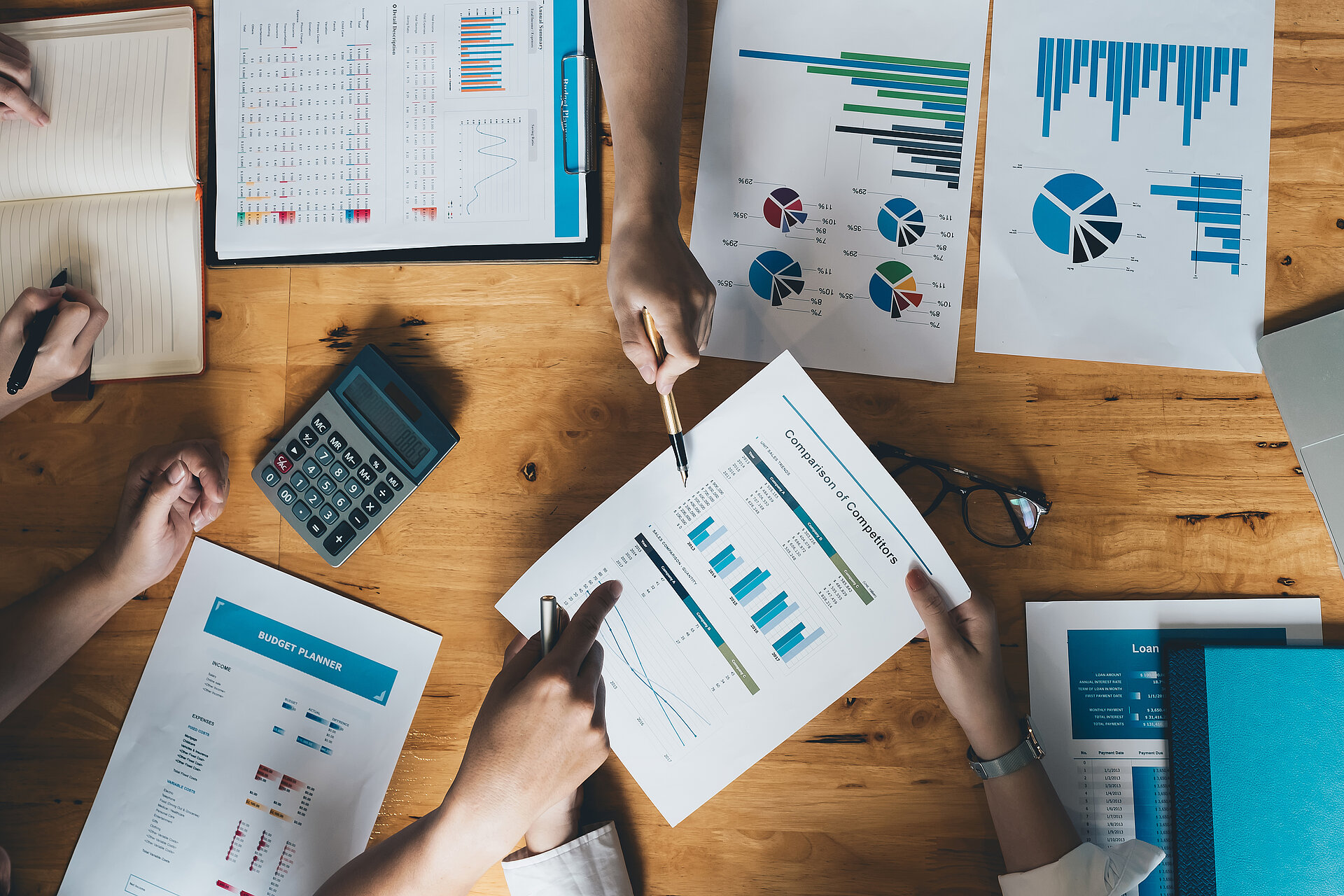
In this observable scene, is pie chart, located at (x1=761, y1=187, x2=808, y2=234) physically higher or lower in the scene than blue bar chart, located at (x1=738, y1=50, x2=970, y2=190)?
lower

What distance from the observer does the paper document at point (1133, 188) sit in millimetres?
838

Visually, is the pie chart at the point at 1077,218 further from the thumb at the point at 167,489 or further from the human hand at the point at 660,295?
the thumb at the point at 167,489

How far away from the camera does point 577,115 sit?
85 cm

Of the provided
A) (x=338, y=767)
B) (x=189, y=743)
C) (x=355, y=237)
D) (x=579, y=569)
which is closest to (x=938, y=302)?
(x=579, y=569)

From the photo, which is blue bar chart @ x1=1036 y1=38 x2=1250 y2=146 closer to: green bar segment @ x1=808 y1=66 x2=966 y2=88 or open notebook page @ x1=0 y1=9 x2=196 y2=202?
green bar segment @ x1=808 y1=66 x2=966 y2=88

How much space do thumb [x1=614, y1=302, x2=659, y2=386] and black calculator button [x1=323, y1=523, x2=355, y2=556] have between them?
0.36m

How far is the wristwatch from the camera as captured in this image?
0.78 metres

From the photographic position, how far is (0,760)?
0.86 metres

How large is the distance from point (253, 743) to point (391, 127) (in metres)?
0.69

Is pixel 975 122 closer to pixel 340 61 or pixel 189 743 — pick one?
pixel 340 61

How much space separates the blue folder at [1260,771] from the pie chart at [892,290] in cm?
46

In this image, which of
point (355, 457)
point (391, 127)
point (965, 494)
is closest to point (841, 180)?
point (965, 494)

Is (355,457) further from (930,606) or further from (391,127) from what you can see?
(930,606)

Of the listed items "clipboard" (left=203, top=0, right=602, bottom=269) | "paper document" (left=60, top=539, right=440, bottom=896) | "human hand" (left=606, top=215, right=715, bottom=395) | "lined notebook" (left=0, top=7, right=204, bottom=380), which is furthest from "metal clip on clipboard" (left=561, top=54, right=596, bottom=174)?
"paper document" (left=60, top=539, right=440, bottom=896)
